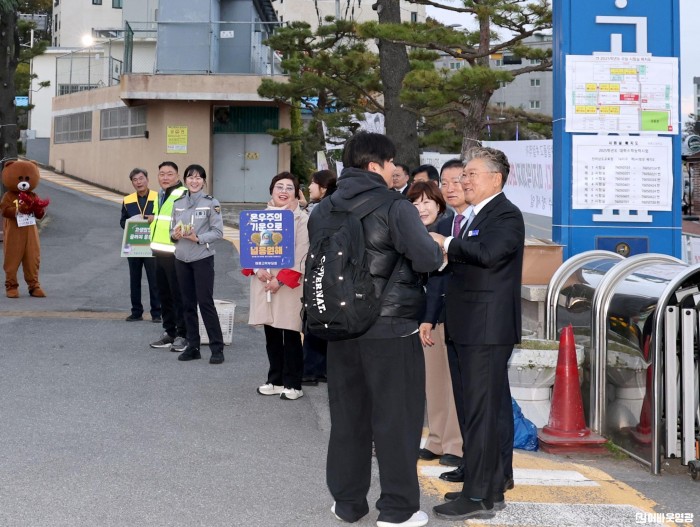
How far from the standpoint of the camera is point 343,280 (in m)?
4.75

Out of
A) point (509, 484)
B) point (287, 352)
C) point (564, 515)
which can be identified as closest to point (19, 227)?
point (287, 352)

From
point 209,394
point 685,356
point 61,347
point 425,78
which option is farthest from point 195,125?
point 685,356

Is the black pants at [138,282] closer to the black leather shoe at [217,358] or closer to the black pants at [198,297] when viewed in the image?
the black pants at [198,297]

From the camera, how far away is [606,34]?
8.43 meters

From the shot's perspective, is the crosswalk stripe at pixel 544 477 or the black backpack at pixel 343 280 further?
the crosswalk stripe at pixel 544 477

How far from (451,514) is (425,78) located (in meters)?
10.5

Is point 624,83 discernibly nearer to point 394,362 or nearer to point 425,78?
point 394,362

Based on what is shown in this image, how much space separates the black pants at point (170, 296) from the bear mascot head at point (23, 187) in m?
4.65

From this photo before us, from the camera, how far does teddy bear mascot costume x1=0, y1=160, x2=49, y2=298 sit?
14.2m

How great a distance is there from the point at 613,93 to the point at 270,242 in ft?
10.6

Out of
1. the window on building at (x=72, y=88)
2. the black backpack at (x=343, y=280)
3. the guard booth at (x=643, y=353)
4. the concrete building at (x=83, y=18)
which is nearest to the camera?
the black backpack at (x=343, y=280)

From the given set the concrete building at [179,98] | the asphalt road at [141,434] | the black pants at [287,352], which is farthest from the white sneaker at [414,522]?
the concrete building at [179,98]

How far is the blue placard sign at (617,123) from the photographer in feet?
27.3

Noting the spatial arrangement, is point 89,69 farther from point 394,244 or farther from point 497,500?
point 497,500
